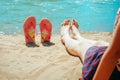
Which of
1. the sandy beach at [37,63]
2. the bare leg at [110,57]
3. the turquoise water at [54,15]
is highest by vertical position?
the bare leg at [110,57]

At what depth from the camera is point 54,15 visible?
24.7 ft

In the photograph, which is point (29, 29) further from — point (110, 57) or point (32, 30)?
point (110, 57)

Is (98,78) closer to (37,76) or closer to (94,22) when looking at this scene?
(37,76)

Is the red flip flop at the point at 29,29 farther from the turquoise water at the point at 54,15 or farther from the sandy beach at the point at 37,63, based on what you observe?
the turquoise water at the point at 54,15

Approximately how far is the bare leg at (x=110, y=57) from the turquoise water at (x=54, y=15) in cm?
422

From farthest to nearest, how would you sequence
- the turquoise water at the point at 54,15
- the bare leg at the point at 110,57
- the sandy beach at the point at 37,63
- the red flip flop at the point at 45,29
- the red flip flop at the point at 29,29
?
the turquoise water at the point at 54,15 < the red flip flop at the point at 45,29 < the red flip flop at the point at 29,29 < the sandy beach at the point at 37,63 < the bare leg at the point at 110,57

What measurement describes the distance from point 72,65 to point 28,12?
4.81 meters

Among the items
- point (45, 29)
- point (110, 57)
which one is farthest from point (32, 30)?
point (110, 57)

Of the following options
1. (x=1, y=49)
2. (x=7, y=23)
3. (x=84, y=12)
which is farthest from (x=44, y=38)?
(x=84, y=12)

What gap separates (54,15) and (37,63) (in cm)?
437

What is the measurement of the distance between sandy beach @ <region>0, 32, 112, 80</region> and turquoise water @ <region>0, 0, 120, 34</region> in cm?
187

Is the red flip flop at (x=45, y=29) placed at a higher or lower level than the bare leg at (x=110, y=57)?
lower

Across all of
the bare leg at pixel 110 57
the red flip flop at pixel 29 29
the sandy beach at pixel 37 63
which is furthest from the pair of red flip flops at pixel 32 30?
the bare leg at pixel 110 57

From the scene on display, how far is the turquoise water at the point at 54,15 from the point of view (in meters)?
6.29
